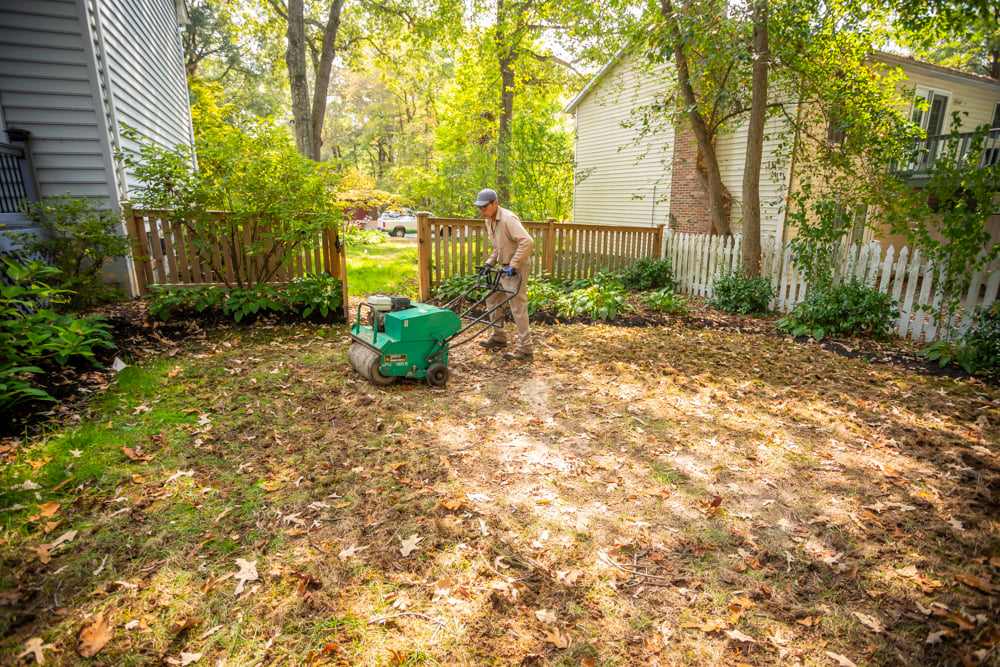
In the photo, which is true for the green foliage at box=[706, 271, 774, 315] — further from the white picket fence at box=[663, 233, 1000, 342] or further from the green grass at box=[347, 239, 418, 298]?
the green grass at box=[347, 239, 418, 298]

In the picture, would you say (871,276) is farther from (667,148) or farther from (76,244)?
(76,244)

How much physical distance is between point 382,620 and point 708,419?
3.32m

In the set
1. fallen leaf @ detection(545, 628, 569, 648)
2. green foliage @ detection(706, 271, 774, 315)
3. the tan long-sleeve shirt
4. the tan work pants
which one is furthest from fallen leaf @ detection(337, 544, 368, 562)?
green foliage @ detection(706, 271, 774, 315)

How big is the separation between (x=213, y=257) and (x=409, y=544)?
5681 millimetres

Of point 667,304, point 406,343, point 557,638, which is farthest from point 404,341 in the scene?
point 667,304

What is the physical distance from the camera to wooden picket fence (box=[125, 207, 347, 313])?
630cm

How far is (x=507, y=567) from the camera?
99.3 inches

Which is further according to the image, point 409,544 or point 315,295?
point 315,295

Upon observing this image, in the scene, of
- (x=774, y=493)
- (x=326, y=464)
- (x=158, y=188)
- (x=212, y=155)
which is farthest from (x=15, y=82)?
(x=774, y=493)

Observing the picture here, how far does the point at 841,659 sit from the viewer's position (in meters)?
2.02

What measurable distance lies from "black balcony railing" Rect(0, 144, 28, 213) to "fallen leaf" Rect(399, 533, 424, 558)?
22.3ft

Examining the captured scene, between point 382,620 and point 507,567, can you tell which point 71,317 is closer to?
point 382,620

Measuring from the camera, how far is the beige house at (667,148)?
1265 cm

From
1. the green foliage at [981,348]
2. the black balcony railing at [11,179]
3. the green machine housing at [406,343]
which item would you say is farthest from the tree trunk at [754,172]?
the black balcony railing at [11,179]
